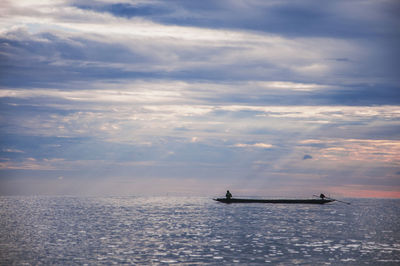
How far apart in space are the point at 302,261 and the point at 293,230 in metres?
31.9

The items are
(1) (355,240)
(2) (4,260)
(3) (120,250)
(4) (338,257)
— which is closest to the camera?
(2) (4,260)

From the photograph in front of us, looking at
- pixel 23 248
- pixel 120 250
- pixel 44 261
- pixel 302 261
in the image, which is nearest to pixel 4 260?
pixel 44 261

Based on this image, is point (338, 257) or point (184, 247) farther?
point (184, 247)

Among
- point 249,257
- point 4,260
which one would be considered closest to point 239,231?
point 249,257

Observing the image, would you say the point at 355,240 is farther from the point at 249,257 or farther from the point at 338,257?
the point at 249,257

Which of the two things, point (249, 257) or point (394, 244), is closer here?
point (249, 257)

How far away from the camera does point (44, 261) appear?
4450 centimetres

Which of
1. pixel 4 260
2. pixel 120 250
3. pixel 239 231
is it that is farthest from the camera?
pixel 239 231

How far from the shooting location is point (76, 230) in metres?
75.4

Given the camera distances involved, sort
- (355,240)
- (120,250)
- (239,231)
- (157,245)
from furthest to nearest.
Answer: (239,231) < (355,240) < (157,245) < (120,250)

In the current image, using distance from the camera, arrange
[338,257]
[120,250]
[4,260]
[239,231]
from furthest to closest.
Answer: [239,231] < [120,250] < [338,257] < [4,260]

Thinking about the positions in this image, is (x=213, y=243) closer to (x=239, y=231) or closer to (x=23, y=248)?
(x=239, y=231)

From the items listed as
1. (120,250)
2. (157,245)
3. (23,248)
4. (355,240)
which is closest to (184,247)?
(157,245)

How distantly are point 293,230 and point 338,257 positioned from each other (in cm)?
2864
